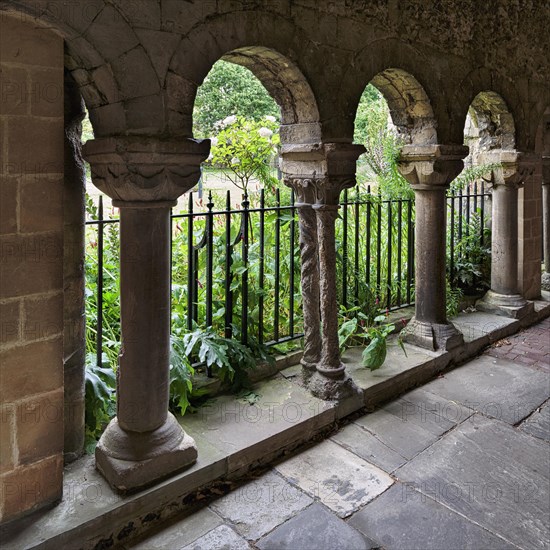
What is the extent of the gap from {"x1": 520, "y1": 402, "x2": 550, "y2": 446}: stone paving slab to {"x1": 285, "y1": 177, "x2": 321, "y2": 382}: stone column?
1.42 m

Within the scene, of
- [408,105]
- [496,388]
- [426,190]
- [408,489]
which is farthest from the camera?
[426,190]

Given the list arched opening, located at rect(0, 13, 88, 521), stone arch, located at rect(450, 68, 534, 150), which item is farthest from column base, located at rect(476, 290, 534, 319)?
arched opening, located at rect(0, 13, 88, 521)

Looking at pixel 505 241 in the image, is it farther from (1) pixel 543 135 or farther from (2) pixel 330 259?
(2) pixel 330 259

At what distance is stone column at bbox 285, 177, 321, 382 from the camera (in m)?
3.39

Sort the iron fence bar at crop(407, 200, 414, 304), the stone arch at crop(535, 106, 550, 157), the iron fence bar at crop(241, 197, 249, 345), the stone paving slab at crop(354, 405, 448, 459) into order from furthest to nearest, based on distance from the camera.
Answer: the stone arch at crop(535, 106, 550, 157), the iron fence bar at crop(407, 200, 414, 304), the iron fence bar at crop(241, 197, 249, 345), the stone paving slab at crop(354, 405, 448, 459)

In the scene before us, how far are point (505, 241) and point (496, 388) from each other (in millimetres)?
2032

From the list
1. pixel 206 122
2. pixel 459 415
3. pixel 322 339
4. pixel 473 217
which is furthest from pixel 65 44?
pixel 206 122

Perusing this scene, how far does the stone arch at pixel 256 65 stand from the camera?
240 centimetres

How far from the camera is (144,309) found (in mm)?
2428

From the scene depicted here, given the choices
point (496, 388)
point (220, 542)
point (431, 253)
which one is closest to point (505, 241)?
point (431, 253)

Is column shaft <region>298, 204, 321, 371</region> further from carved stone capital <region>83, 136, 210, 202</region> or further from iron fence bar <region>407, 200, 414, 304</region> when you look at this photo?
iron fence bar <region>407, 200, 414, 304</region>

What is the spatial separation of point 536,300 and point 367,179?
240 cm

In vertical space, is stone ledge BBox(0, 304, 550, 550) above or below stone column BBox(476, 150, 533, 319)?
below

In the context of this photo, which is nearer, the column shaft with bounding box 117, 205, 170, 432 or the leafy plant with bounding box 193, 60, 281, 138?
the column shaft with bounding box 117, 205, 170, 432
